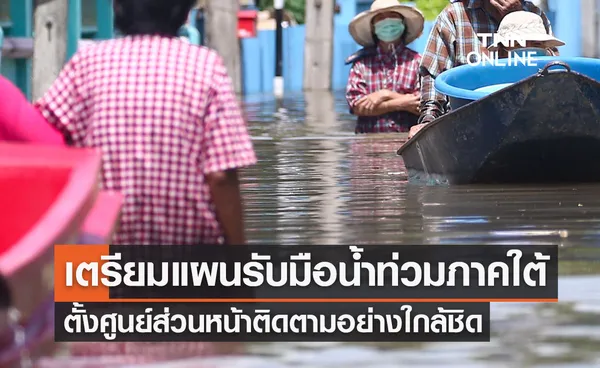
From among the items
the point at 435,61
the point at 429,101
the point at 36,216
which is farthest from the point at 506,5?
the point at 36,216

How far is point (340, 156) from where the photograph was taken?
1270cm

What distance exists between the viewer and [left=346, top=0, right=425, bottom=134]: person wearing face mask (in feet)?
44.0

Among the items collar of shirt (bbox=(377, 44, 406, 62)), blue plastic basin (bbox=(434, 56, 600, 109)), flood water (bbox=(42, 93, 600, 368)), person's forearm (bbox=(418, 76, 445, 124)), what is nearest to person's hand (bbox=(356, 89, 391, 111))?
flood water (bbox=(42, 93, 600, 368))

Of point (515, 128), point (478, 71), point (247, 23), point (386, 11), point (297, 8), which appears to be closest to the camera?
point (515, 128)

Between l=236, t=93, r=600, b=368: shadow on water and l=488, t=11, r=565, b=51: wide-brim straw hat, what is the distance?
0.88 metres

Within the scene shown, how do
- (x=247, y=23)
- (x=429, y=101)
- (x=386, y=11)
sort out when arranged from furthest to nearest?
(x=247, y=23) → (x=386, y=11) → (x=429, y=101)

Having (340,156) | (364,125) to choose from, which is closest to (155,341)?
(340,156)

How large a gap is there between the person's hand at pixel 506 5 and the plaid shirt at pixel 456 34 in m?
0.07

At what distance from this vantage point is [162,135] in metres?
4.87

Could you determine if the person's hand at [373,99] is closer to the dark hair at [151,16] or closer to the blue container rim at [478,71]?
the blue container rim at [478,71]

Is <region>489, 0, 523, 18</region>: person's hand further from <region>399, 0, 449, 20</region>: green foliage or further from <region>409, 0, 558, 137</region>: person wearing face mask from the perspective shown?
<region>399, 0, 449, 20</region>: green foliage

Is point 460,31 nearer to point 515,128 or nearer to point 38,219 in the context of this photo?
point 515,128

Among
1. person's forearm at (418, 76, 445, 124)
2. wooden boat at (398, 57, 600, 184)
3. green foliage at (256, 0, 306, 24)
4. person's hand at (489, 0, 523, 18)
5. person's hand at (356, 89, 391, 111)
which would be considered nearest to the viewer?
wooden boat at (398, 57, 600, 184)

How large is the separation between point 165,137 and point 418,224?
3.02m
